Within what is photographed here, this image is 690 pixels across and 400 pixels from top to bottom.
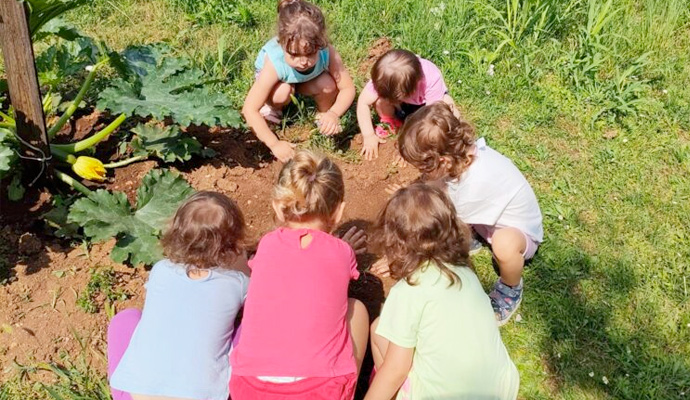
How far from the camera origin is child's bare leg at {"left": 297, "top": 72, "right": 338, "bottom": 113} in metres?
3.92

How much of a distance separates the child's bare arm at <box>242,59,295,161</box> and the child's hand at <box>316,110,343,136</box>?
7.7 inches

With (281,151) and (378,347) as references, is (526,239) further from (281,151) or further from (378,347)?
(281,151)

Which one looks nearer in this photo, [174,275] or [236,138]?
[174,275]

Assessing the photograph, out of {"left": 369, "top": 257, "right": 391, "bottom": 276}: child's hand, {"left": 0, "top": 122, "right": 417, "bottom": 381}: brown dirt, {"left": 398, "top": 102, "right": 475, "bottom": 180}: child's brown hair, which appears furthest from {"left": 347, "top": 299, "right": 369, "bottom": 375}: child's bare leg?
{"left": 398, "top": 102, "right": 475, "bottom": 180}: child's brown hair

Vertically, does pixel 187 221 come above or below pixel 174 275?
above

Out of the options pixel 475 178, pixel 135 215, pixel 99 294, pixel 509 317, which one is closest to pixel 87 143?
pixel 135 215

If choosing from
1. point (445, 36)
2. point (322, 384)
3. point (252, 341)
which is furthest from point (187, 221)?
Answer: point (445, 36)

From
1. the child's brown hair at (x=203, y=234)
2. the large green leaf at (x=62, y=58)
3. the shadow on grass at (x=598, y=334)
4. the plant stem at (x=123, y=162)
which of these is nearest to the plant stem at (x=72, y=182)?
the plant stem at (x=123, y=162)

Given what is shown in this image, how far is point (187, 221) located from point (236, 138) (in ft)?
4.96

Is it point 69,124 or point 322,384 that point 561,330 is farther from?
point 69,124

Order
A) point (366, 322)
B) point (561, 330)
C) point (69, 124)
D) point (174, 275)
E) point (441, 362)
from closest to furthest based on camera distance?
1. point (441, 362)
2. point (174, 275)
3. point (366, 322)
4. point (561, 330)
5. point (69, 124)

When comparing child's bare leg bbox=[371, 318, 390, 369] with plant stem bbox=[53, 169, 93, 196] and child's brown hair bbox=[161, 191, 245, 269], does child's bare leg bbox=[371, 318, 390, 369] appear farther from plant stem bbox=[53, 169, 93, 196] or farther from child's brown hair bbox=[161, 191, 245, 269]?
plant stem bbox=[53, 169, 93, 196]

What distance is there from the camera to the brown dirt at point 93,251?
2.84m

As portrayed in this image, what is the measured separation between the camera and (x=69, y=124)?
3.82m
